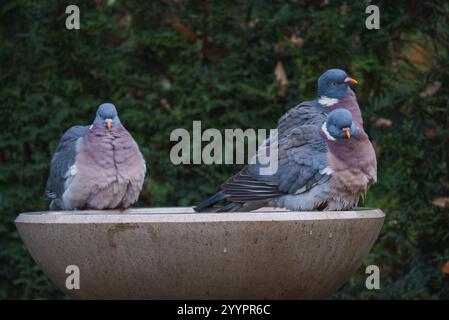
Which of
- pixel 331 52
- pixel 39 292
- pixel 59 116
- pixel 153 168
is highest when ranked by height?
pixel 331 52

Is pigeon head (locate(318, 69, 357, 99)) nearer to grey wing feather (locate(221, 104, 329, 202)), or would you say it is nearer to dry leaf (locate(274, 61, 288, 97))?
grey wing feather (locate(221, 104, 329, 202))

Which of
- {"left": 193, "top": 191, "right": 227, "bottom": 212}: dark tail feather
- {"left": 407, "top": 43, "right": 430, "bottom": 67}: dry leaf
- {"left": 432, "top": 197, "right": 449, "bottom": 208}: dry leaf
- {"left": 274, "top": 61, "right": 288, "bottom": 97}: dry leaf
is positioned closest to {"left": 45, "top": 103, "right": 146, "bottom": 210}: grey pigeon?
{"left": 193, "top": 191, "right": 227, "bottom": 212}: dark tail feather

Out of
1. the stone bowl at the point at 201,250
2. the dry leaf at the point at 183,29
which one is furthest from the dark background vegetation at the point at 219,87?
the stone bowl at the point at 201,250

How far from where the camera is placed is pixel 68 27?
4660 millimetres

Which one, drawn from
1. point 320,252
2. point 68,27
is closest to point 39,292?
point 68,27

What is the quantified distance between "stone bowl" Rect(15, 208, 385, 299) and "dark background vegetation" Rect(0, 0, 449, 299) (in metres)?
1.62

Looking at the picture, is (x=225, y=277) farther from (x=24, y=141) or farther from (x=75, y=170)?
(x=24, y=141)

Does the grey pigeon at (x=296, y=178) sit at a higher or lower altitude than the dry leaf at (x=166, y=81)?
lower

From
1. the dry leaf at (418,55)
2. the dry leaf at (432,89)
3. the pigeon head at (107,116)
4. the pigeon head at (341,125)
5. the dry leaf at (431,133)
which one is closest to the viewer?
the pigeon head at (341,125)

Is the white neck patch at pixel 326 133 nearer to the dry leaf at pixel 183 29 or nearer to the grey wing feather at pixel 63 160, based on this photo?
the grey wing feather at pixel 63 160

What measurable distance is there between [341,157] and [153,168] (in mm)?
1692

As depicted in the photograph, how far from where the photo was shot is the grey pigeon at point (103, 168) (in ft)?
11.9

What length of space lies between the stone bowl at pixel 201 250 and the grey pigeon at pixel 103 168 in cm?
78

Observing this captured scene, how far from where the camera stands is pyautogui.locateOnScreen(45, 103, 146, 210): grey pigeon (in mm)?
3635
